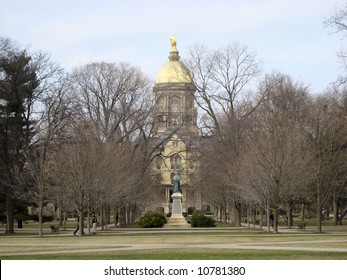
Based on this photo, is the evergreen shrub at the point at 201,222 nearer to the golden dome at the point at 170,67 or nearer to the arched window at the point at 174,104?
the arched window at the point at 174,104

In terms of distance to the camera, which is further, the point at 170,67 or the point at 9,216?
the point at 170,67

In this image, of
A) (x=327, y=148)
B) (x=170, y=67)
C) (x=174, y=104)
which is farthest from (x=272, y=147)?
(x=170, y=67)

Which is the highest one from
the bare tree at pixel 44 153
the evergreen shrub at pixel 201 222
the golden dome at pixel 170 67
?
the golden dome at pixel 170 67

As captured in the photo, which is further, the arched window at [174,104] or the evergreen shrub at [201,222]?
the arched window at [174,104]

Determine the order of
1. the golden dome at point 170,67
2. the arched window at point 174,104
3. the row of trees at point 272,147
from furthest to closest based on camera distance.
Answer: the golden dome at point 170,67 < the arched window at point 174,104 < the row of trees at point 272,147

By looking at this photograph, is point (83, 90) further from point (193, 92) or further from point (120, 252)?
point (120, 252)

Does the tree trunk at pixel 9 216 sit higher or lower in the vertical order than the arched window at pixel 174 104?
lower

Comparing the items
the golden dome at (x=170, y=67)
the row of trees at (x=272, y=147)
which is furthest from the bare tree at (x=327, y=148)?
the golden dome at (x=170, y=67)

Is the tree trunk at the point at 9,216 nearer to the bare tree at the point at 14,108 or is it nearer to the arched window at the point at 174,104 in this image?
the bare tree at the point at 14,108

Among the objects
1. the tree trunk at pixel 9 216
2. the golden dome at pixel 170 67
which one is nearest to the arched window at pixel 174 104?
the golden dome at pixel 170 67

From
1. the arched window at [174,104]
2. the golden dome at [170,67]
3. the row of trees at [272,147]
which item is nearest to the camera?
the row of trees at [272,147]

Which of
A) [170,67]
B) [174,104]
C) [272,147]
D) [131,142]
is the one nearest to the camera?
[272,147]

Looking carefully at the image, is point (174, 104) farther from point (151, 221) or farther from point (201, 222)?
point (151, 221)

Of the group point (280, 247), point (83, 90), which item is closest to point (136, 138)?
→ point (83, 90)
